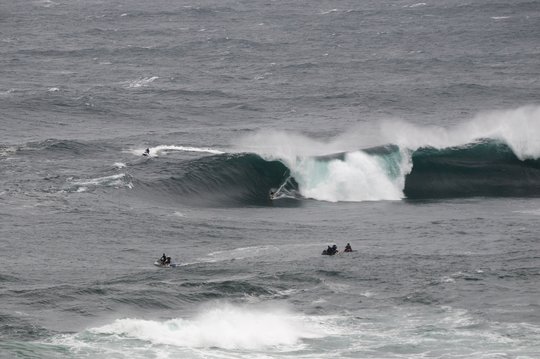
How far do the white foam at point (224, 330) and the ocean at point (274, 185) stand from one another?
141 millimetres

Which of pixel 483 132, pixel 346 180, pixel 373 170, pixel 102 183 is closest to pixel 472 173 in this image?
pixel 373 170

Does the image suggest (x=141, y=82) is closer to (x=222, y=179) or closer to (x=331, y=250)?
(x=222, y=179)

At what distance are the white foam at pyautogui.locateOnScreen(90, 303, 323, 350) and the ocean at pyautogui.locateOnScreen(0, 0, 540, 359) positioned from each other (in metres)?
0.14

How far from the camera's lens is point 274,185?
88.7 meters

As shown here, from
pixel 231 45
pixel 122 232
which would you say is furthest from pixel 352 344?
pixel 231 45

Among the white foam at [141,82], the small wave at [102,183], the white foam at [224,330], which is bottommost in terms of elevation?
the white foam at [224,330]

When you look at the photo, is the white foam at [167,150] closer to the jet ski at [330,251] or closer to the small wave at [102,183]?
the small wave at [102,183]

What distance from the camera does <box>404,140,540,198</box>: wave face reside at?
89125 millimetres

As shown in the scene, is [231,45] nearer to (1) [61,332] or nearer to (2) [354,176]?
(2) [354,176]

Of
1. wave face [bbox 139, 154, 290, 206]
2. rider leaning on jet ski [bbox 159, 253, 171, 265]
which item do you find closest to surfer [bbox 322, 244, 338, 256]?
rider leaning on jet ski [bbox 159, 253, 171, 265]

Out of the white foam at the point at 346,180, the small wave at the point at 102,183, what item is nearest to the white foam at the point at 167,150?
the white foam at the point at 346,180

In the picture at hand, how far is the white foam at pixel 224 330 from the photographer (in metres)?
52.8

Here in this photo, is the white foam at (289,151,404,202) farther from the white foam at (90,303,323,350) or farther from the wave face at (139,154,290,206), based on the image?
the white foam at (90,303,323,350)

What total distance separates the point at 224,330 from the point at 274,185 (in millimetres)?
35430
